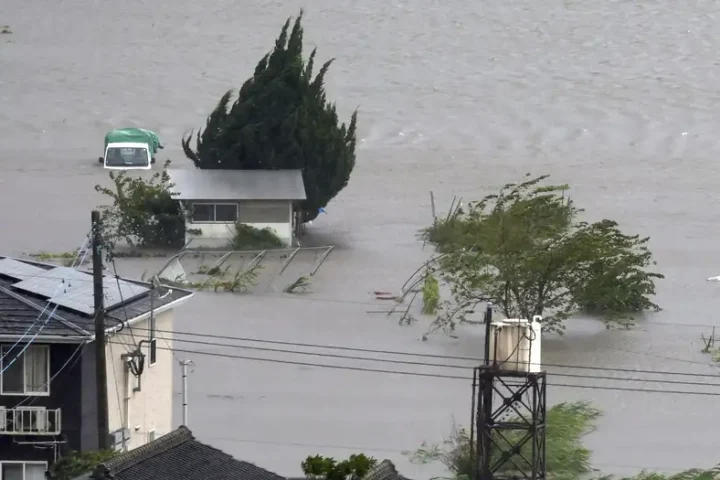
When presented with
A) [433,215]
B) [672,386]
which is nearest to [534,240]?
[672,386]

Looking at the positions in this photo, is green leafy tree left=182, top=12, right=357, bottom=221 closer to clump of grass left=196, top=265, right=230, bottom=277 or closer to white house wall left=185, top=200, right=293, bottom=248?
white house wall left=185, top=200, right=293, bottom=248

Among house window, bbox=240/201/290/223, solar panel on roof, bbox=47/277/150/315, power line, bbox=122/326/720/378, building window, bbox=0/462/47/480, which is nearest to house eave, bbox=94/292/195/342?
solar panel on roof, bbox=47/277/150/315

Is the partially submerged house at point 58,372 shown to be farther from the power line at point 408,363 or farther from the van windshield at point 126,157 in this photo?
the van windshield at point 126,157

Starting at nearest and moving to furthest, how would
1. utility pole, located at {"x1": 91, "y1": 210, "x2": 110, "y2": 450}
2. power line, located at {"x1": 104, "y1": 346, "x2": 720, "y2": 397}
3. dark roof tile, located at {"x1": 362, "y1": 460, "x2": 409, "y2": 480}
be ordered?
dark roof tile, located at {"x1": 362, "y1": 460, "x2": 409, "y2": 480} < utility pole, located at {"x1": 91, "y1": 210, "x2": 110, "y2": 450} < power line, located at {"x1": 104, "y1": 346, "x2": 720, "y2": 397}

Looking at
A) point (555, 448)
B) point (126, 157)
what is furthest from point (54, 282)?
point (126, 157)

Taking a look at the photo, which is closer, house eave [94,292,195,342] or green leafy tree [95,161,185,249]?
house eave [94,292,195,342]

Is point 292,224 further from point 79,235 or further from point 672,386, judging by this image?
point 672,386
